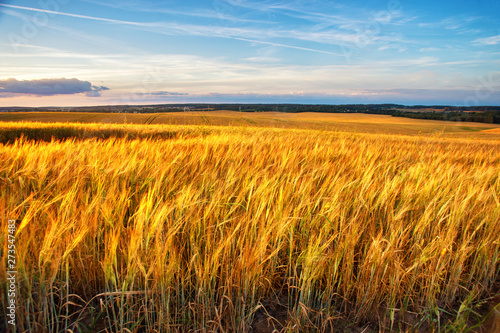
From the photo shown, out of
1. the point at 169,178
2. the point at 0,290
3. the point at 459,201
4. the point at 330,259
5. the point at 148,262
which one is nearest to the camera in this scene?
the point at 0,290

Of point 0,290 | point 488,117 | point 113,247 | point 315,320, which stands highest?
point 488,117

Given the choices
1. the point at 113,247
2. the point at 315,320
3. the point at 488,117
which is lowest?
the point at 315,320

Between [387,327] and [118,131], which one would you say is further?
[118,131]

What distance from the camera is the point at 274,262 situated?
1277 millimetres

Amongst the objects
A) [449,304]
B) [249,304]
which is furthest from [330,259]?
[449,304]

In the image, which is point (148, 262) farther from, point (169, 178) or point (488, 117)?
point (488, 117)

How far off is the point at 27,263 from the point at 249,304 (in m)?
0.95

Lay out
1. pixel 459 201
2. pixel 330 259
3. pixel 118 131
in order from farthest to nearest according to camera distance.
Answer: pixel 118 131 < pixel 459 201 < pixel 330 259

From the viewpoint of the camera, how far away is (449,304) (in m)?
1.28

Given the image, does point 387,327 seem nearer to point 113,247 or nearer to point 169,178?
point 113,247

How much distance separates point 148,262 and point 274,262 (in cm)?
59

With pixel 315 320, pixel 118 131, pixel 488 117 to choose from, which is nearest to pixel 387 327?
pixel 315 320

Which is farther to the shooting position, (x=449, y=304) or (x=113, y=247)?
(x=449, y=304)

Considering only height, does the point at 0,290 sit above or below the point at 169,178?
below
